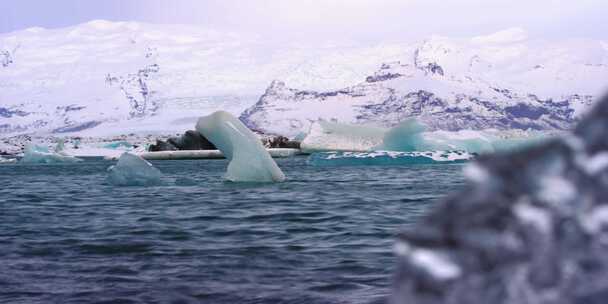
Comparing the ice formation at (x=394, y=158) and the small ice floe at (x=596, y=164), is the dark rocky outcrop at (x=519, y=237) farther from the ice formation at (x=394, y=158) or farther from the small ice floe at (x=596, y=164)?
the ice formation at (x=394, y=158)

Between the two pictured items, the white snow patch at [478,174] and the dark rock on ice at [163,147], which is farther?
the dark rock on ice at [163,147]

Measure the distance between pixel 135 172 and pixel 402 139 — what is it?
20.4m

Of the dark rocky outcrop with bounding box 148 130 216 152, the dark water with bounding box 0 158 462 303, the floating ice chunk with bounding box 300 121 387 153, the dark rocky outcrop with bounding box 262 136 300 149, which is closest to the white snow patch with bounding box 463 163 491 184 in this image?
the dark water with bounding box 0 158 462 303

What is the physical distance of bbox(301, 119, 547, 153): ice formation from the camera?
4103cm

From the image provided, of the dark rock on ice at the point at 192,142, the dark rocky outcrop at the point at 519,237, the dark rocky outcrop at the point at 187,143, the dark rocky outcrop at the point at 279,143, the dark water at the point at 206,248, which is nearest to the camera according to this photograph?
the dark rocky outcrop at the point at 519,237

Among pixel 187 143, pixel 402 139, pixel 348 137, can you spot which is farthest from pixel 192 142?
pixel 402 139

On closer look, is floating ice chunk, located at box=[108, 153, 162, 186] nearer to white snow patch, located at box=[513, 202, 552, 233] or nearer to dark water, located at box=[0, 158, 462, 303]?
dark water, located at box=[0, 158, 462, 303]

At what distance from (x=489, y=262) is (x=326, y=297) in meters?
4.68

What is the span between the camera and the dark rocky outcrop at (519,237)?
1544 mm

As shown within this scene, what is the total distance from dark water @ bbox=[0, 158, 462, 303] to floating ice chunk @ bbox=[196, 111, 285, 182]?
291 cm

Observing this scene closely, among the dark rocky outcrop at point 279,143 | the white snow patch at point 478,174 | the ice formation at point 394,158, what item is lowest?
the dark rocky outcrop at point 279,143

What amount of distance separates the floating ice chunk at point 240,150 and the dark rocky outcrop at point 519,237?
61.5 ft

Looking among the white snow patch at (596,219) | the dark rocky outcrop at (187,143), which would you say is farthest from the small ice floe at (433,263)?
the dark rocky outcrop at (187,143)

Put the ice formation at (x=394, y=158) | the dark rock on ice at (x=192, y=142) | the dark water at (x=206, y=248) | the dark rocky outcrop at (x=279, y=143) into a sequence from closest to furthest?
1. the dark water at (x=206, y=248)
2. the ice formation at (x=394, y=158)
3. the dark rock on ice at (x=192, y=142)
4. the dark rocky outcrop at (x=279, y=143)
